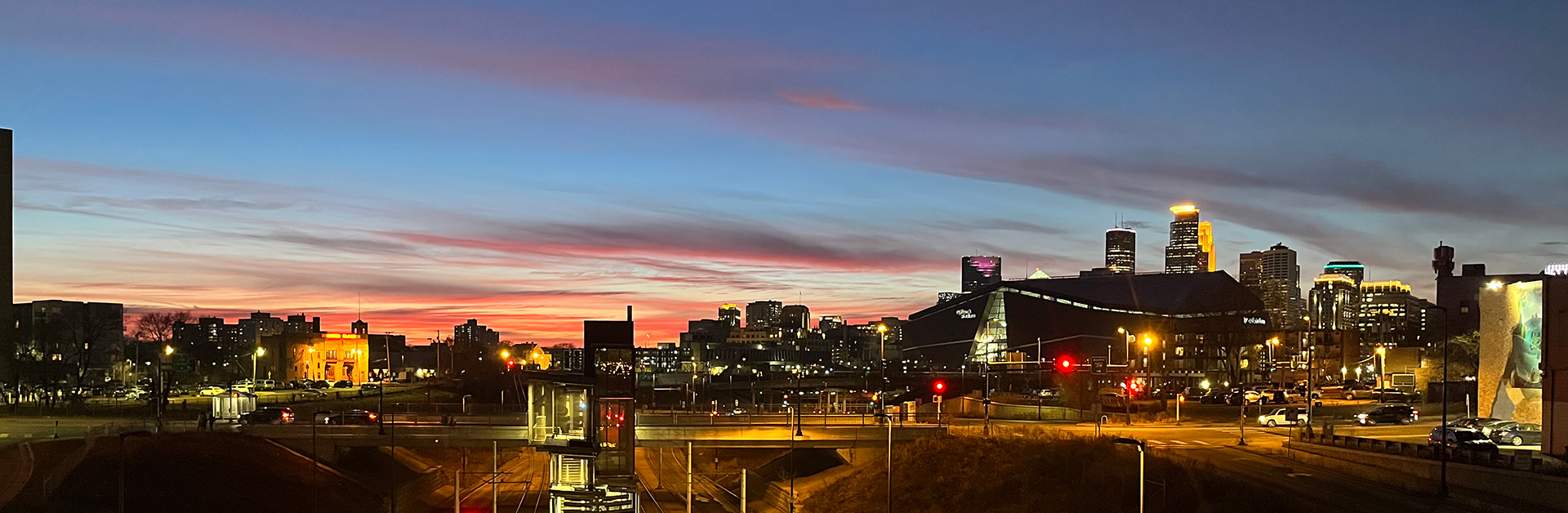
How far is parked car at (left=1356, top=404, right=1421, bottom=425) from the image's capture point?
8125cm

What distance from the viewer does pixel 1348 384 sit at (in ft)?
419

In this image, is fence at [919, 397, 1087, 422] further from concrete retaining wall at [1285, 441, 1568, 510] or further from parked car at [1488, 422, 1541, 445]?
parked car at [1488, 422, 1541, 445]

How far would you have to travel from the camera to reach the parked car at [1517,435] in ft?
215

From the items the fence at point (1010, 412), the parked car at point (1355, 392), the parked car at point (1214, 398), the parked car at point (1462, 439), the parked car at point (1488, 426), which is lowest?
the parked car at point (1355, 392)

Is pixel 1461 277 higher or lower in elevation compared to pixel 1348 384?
higher

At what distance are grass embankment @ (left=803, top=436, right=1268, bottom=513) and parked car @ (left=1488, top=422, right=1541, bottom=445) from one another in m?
21.4

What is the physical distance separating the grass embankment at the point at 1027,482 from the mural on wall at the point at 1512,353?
99.4 feet

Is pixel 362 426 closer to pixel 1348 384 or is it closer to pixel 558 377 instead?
pixel 558 377

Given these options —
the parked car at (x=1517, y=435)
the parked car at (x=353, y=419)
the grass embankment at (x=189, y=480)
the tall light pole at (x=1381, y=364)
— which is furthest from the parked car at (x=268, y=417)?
the tall light pole at (x=1381, y=364)

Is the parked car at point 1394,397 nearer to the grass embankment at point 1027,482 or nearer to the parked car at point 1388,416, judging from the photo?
the parked car at point 1388,416

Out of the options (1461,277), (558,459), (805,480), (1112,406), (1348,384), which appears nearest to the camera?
(558,459)

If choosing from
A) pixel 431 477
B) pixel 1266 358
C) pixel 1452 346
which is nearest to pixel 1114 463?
pixel 431 477

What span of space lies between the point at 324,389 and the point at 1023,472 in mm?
105788

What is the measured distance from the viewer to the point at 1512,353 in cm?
7619
